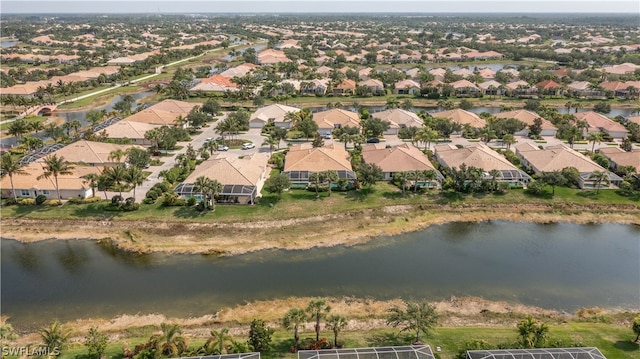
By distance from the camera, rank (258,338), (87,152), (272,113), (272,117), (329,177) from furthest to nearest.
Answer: (272,113)
(272,117)
(87,152)
(329,177)
(258,338)

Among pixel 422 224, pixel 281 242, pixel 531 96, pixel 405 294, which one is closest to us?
pixel 405 294

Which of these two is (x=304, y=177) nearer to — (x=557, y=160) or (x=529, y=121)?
(x=557, y=160)

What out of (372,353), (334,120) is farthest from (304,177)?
(372,353)

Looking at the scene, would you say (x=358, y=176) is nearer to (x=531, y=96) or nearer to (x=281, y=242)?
(x=281, y=242)

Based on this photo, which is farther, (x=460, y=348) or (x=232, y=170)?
(x=232, y=170)

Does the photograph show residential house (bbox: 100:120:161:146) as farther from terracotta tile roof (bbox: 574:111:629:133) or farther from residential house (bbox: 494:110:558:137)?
terracotta tile roof (bbox: 574:111:629:133)

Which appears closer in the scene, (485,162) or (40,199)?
(40,199)

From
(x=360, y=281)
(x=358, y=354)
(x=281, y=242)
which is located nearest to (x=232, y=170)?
(x=281, y=242)
